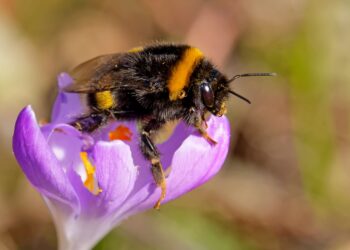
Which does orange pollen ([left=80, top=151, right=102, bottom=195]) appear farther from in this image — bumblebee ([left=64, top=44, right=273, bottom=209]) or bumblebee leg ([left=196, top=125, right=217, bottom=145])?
bumblebee leg ([left=196, top=125, right=217, bottom=145])

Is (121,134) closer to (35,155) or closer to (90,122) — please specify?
(90,122)

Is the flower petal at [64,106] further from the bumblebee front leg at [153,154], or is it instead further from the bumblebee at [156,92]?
the bumblebee front leg at [153,154]

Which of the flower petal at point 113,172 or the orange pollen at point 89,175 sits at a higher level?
the flower petal at point 113,172

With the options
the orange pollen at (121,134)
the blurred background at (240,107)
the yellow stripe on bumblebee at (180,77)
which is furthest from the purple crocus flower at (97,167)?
the blurred background at (240,107)

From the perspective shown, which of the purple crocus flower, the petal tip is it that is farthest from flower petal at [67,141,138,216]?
the petal tip

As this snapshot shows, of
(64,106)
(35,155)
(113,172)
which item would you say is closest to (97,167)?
(113,172)

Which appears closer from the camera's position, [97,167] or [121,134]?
[97,167]

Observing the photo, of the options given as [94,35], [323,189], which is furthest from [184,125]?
[94,35]
